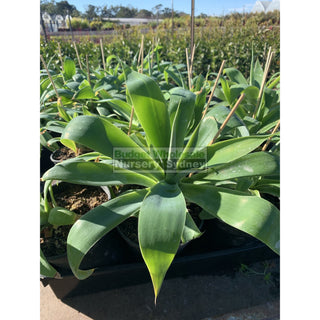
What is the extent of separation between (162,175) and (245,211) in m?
0.29

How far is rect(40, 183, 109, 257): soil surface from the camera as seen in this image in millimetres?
773

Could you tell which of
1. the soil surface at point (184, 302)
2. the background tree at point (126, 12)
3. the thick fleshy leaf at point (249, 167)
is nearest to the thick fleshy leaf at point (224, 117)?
the thick fleshy leaf at point (249, 167)

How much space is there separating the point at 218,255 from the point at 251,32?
223 inches

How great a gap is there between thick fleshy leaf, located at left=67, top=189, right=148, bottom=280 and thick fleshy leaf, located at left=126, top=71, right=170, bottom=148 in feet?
0.73

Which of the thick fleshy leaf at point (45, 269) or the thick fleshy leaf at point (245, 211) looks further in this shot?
the thick fleshy leaf at point (45, 269)

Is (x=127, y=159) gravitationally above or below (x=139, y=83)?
below

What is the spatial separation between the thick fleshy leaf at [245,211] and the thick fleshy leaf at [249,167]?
49 millimetres

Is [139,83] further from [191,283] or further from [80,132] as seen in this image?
[191,283]

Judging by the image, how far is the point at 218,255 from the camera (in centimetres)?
86

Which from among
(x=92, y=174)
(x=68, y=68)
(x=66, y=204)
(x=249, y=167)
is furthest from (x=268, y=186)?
(x=68, y=68)

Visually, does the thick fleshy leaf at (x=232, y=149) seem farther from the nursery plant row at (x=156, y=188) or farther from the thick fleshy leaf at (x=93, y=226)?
the thick fleshy leaf at (x=93, y=226)

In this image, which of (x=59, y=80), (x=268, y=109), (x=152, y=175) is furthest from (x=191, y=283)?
(x=59, y=80)

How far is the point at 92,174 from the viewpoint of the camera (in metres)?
0.70

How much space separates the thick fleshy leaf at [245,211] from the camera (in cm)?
55
